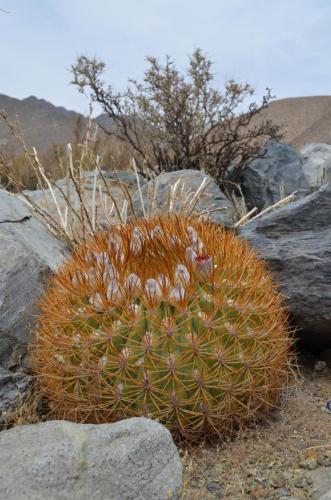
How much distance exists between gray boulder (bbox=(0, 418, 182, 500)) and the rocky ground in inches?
10.4

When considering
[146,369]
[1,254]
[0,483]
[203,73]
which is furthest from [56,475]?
[203,73]

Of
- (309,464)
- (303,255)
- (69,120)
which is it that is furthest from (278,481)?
(69,120)

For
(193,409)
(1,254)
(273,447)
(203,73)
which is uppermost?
(203,73)

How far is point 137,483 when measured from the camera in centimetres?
212

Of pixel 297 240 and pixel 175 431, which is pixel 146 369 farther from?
pixel 297 240

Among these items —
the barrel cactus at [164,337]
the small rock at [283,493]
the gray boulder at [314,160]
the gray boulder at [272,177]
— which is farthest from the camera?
the gray boulder at [314,160]

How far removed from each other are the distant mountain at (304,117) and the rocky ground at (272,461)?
102 ft

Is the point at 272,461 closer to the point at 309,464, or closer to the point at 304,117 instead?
the point at 309,464

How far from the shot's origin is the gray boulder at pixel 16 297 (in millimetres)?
3291

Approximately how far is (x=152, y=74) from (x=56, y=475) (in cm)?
780

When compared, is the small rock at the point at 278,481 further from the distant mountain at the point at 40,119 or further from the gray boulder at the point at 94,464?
the distant mountain at the point at 40,119

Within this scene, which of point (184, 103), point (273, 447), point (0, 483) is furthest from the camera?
point (184, 103)

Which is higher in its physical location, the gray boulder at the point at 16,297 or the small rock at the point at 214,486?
the gray boulder at the point at 16,297

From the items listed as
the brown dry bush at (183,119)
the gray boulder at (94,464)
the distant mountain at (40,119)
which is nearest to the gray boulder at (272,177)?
the brown dry bush at (183,119)
